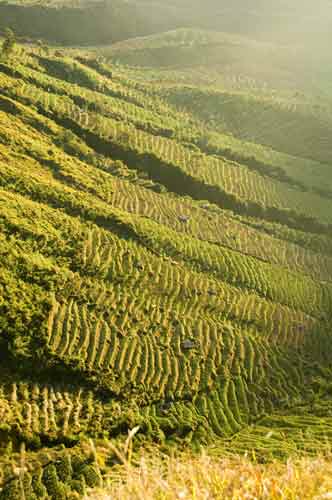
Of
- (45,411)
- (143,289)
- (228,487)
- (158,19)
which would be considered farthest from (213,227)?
(158,19)

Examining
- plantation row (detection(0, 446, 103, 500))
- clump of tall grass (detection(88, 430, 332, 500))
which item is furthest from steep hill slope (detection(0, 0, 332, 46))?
clump of tall grass (detection(88, 430, 332, 500))

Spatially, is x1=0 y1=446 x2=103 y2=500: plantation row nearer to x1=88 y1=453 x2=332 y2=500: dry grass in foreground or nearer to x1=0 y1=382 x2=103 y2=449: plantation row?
x1=0 y1=382 x2=103 y2=449: plantation row

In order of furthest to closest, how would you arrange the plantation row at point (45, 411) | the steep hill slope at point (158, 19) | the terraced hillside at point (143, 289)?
the steep hill slope at point (158, 19) → the terraced hillside at point (143, 289) → the plantation row at point (45, 411)

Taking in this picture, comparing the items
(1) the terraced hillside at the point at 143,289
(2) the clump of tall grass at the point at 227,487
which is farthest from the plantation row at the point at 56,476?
(2) the clump of tall grass at the point at 227,487

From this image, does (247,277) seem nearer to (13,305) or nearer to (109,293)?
(109,293)

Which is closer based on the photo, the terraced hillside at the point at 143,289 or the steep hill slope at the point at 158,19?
the terraced hillside at the point at 143,289

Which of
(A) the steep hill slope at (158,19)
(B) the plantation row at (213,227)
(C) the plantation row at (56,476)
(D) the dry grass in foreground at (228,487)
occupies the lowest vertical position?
(C) the plantation row at (56,476)

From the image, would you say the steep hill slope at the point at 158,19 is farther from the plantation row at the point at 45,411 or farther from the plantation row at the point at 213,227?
the plantation row at the point at 45,411

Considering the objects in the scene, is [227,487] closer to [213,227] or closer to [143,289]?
[143,289]

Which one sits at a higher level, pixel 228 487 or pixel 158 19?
pixel 158 19
